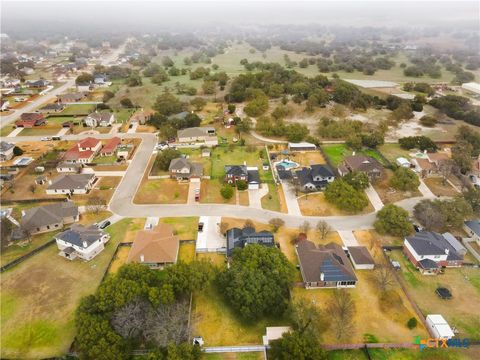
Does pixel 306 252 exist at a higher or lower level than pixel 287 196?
higher

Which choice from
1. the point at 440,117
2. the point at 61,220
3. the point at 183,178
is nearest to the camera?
the point at 61,220

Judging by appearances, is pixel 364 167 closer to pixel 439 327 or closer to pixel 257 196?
pixel 257 196

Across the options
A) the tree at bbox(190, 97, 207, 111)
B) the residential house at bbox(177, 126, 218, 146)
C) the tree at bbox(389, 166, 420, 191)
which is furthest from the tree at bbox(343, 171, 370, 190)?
the tree at bbox(190, 97, 207, 111)

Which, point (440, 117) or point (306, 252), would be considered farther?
point (440, 117)

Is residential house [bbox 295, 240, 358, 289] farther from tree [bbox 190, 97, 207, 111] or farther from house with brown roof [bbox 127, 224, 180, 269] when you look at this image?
tree [bbox 190, 97, 207, 111]

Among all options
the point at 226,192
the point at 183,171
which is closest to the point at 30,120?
the point at 183,171

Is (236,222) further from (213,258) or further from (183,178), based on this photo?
(183,178)

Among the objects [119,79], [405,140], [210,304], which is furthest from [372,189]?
[119,79]
